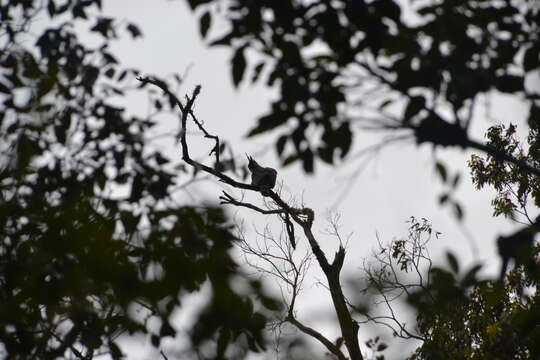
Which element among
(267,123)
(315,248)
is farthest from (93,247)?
(315,248)

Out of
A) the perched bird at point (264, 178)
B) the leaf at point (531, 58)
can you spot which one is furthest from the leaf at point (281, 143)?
the perched bird at point (264, 178)

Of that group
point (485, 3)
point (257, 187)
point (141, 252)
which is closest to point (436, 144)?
point (485, 3)

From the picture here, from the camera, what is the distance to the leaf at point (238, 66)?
50.4 inches

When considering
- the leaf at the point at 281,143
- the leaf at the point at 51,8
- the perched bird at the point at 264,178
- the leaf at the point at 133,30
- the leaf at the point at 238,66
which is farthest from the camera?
the perched bird at the point at 264,178

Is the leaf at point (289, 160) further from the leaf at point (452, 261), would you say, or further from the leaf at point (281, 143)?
the leaf at point (452, 261)

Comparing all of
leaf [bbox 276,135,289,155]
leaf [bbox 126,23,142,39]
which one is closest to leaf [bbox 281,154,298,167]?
leaf [bbox 276,135,289,155]

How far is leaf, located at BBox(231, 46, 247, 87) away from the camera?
4.20ft

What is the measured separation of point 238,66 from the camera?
1.28 meters

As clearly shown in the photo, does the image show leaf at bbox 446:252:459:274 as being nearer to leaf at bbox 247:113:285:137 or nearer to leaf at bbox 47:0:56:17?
leaf at bbox 247:113:285:137

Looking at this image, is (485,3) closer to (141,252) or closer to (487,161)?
(141,252)

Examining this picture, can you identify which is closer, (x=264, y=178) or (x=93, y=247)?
(x=93, y=247)

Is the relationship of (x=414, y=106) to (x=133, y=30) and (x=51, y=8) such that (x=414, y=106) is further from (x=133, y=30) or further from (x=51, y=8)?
(x=51, y=8)

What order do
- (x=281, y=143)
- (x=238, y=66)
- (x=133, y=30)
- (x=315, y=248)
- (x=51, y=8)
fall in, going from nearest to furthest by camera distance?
(x=238, y=66), (x=281, y=143), (x=51, y=8), (x=133, y=30), (x=315, y=248)

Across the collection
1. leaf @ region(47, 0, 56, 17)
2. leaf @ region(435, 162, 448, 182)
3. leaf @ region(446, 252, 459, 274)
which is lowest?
leaf @ region(446, 252, 459, 274)
